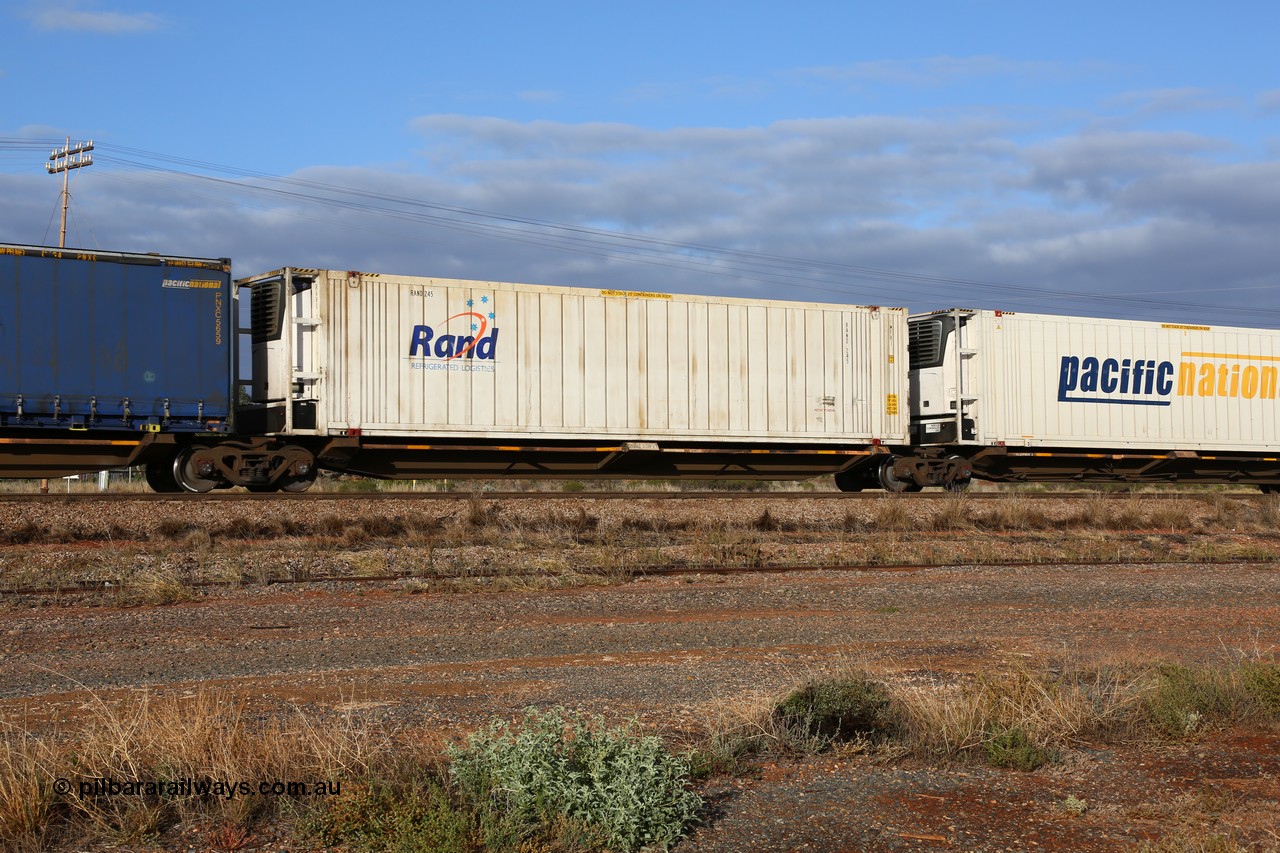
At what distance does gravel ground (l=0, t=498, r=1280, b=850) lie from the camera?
486 cm

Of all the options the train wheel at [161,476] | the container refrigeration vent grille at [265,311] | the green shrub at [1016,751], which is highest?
the container refrigeration vent grille at [265,311]

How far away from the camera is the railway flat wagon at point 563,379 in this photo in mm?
17625

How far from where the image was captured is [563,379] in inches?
742

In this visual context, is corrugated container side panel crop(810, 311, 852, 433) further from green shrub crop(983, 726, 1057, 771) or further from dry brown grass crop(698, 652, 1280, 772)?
green shrub crop(983, 726, 1057, 771)

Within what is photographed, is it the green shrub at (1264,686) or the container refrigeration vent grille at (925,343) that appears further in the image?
the container refrigeration vent grille at (925,343)

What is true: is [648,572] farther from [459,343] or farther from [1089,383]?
[1089,383]

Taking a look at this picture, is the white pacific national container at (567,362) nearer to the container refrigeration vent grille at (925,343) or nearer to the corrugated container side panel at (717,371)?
the corrugated container side panel at (717,371)

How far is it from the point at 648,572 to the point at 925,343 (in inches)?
443

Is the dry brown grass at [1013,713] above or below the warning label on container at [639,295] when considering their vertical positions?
below

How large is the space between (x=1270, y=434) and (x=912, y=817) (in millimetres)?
23599

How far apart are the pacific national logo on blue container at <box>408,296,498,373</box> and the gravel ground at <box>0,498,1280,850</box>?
4.59 meters

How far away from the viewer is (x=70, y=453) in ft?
53.6

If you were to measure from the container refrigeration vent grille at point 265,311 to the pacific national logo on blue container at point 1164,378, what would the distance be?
1503 cm

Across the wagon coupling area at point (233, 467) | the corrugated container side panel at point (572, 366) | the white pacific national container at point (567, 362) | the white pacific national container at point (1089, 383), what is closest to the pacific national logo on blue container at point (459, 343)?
the white pacific national container at point (567, 362)
